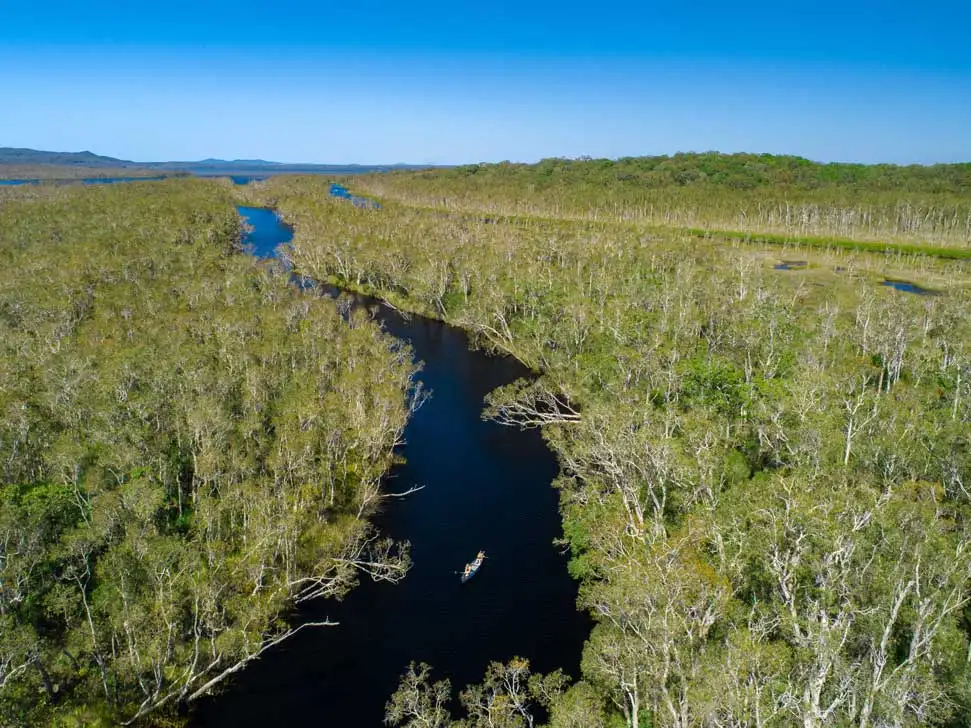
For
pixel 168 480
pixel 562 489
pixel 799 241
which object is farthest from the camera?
pixel 799 241

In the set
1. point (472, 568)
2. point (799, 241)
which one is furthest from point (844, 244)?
point (472, 568)

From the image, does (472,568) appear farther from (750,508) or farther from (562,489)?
(750,508)

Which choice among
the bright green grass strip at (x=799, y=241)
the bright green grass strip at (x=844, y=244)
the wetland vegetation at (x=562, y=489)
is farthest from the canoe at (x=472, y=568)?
the bright green grass strip at (x=844, y=244)

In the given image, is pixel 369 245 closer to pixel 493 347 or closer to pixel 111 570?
pixel 493 347

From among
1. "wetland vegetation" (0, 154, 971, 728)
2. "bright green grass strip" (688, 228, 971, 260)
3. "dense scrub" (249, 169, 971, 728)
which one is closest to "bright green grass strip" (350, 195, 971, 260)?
"bright green grass strip" (688, 228, 971, 260)

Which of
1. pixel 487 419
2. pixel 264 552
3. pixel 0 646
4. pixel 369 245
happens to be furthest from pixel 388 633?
pixel 369 245

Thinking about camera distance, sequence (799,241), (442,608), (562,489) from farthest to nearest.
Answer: (799,241) → (562,489) → (442,608)
